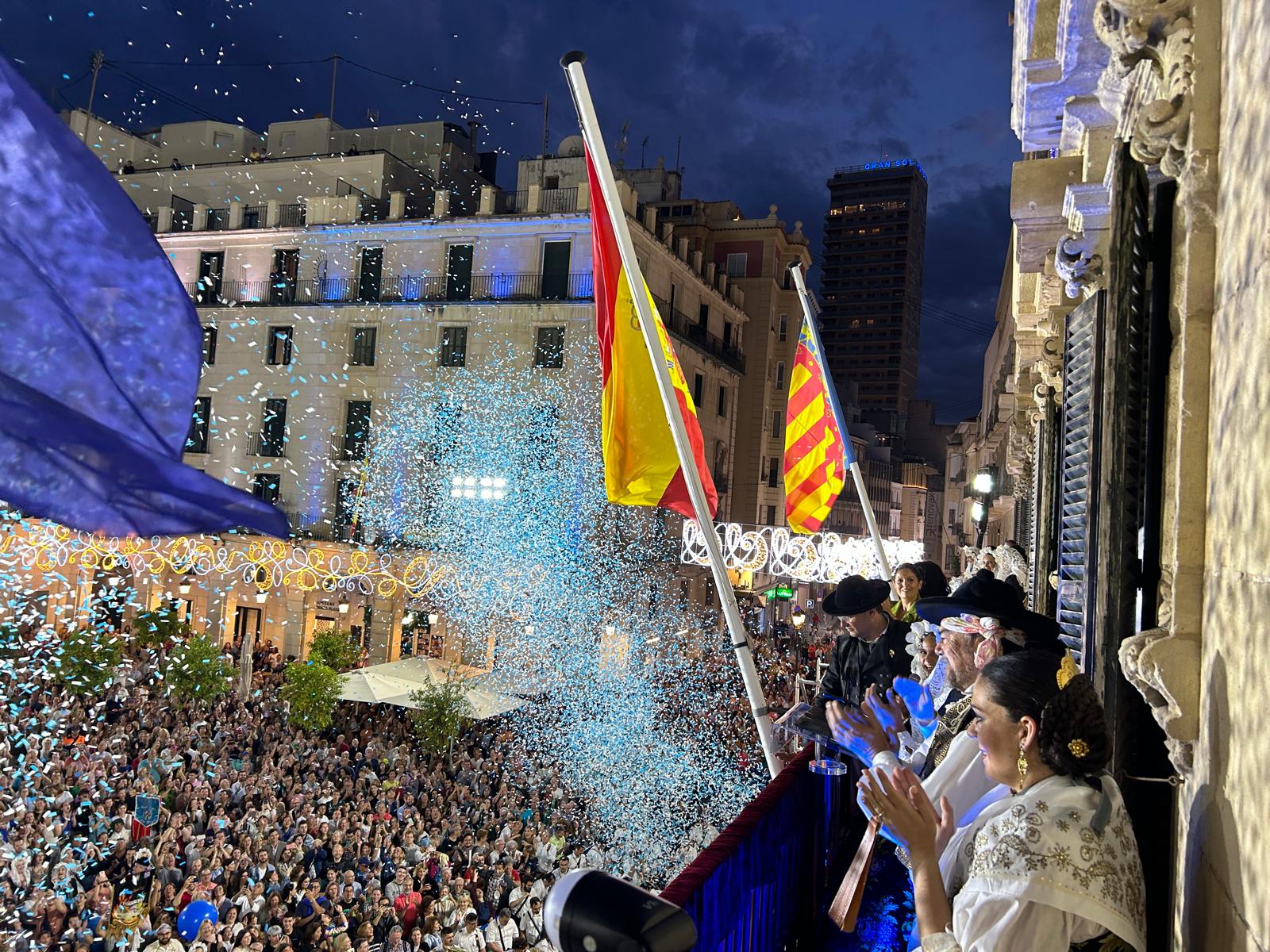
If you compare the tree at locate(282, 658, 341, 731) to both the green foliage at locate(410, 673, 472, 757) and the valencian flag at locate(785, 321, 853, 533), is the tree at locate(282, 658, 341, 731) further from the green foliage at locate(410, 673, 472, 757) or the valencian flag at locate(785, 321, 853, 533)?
the valencian flag at locate(785, 321, 853, 533)

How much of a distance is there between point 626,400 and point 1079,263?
9.93ft

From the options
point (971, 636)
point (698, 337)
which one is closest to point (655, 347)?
point (971, 636)

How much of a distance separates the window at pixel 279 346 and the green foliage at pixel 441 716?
63.9ft

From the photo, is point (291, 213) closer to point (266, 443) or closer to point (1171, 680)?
point (266, 443)

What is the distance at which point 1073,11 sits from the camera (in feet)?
14.6

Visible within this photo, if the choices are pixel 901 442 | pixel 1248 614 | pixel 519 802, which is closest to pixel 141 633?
pixel 519 802

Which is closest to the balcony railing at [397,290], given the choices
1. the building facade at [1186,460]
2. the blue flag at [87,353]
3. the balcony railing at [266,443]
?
the balcony railing at [266,443]

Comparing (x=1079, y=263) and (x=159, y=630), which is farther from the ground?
(x=1079, y=263)

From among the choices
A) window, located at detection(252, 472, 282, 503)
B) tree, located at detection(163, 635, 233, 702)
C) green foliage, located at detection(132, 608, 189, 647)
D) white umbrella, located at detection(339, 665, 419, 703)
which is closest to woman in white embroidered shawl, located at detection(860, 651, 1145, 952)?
white umbrella, located at detection(339, 665, 419, 703)

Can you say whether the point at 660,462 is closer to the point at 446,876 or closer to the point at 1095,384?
the point at 1095,384

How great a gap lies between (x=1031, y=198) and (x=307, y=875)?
9.01 meters

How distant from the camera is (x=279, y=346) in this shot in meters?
33.0

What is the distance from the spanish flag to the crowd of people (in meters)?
4.38

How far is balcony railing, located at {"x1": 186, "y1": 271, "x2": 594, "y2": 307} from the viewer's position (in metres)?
29.9
